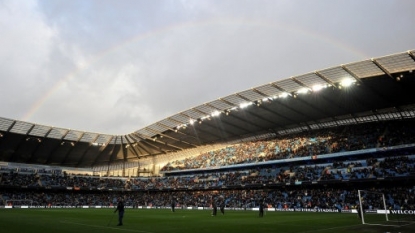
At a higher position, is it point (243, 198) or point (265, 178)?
point (265, 178)

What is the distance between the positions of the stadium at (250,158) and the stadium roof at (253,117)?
0.23m

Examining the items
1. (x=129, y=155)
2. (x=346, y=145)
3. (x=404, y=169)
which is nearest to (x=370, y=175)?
(x=404, y=169)

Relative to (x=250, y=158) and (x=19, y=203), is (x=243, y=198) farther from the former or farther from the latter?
(x=19, y=203)

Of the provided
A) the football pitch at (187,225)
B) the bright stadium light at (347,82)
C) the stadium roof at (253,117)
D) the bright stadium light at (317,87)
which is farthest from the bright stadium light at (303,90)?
the football pitch at (187,225)

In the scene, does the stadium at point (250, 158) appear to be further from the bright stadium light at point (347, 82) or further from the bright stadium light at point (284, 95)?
the bright stadium light at point (347, 82)

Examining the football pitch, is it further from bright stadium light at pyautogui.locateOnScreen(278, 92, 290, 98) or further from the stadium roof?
bright stadium light at pyautogui.locateOnScreen(278, 92, 290, 98)

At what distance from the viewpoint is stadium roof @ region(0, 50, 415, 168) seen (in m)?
40.9

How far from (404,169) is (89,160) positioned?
241 ft

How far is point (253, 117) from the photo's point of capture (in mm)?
60969

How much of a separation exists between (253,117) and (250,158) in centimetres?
983

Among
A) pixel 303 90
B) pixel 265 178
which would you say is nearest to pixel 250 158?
pixel 265 178

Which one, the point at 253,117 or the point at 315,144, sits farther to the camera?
the point at 253,117

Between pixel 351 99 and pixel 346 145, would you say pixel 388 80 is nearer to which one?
pixel 351 99

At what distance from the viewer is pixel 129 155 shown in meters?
88.8
